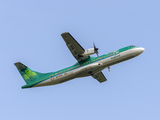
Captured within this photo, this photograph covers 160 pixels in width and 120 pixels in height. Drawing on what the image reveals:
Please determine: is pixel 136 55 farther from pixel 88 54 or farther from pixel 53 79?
pixel 53 79

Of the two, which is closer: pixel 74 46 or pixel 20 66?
pixel 74 46

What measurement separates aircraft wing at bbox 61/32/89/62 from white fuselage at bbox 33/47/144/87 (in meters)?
1.66

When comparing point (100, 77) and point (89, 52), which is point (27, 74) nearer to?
point (89, 52)

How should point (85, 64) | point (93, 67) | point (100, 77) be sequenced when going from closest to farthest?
1. point (93, 67)
2. point (85, 64)
3. point (100, 77)

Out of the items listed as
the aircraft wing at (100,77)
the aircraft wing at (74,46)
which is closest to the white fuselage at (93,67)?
the aircraft wing at (74,46)

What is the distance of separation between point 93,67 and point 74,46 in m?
4.13

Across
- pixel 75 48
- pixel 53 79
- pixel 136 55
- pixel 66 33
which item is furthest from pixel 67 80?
pixel 136 55

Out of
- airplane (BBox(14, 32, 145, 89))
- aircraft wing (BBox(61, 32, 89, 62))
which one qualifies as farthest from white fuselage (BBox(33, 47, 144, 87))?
aircraft wing (BBox(61, 32, 89, 62))

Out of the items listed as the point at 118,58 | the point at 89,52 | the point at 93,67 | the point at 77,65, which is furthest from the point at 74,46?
the point at 118,58

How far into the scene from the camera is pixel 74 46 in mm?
33438

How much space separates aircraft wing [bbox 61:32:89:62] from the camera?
32.3 metres

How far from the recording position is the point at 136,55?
35062 millimetres

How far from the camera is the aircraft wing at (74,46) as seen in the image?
Result: 106 ft

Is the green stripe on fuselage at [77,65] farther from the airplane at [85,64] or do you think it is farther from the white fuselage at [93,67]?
the white fuselage at [93,67]
